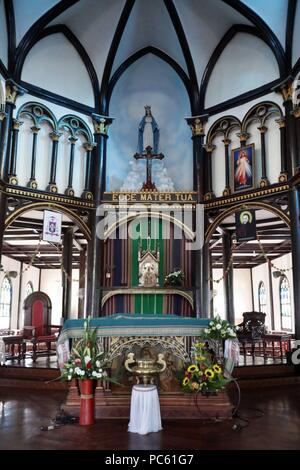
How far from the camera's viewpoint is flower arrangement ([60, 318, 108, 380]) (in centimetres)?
575

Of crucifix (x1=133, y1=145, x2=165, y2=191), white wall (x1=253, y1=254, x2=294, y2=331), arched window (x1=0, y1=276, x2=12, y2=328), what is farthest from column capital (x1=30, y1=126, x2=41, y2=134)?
white wall (x1=253, y1=254, x2=294, y2=331)

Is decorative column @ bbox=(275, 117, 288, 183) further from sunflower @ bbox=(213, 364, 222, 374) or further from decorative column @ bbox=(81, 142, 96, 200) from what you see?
sunflower @ bbox=(213, 364, 222, 374)

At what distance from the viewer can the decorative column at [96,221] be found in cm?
1193

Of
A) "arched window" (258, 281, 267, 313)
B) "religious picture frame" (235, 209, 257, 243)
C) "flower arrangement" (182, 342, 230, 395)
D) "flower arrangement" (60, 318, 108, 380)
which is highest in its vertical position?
"religious picture frame" (235, 209, 257, 243)

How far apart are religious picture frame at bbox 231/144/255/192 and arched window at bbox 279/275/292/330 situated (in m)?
8.90

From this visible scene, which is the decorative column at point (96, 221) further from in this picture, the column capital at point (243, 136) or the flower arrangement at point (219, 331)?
the flower arrangement at point (219, 331)

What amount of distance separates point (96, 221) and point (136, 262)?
1740mm

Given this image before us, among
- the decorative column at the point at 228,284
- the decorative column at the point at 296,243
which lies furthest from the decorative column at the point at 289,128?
the decorative column at the point at 228,284

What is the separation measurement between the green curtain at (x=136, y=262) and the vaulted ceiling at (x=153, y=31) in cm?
396

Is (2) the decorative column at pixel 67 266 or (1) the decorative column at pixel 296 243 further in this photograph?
(2) the decorative column at pixel 67 266

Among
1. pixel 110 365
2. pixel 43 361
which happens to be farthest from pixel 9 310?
pixel 110 365

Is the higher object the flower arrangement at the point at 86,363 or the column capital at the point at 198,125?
the column capital at the point at 198,125

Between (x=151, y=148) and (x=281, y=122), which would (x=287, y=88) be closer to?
(x=281, y=122)

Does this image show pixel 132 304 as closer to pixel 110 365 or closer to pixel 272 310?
pixel 110 365
